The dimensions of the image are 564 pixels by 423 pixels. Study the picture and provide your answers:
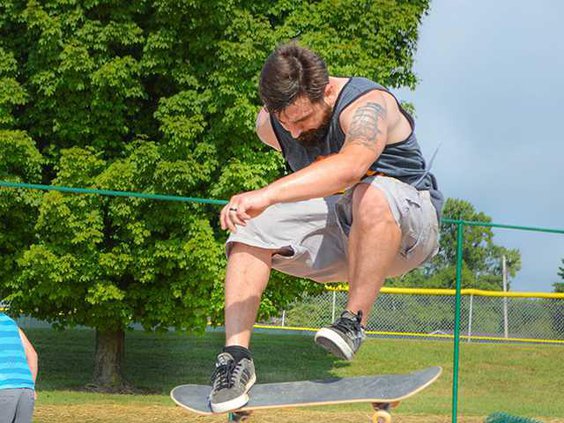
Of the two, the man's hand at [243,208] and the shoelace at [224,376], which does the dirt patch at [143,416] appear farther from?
the man's hand at [243,208]

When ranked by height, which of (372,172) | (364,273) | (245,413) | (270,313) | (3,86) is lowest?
(245,413)

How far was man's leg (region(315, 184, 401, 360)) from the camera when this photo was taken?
9.43 feet

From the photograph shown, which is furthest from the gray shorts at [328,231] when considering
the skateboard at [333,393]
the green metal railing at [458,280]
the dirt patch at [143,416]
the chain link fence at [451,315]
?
the chain link fence at [451,315]

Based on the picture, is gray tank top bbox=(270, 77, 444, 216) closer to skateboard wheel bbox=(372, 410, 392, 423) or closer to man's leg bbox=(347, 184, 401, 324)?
man's leg bbox=(347, 184, 401, 324)

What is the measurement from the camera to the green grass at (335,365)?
18.5 meters

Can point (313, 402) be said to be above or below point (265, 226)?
below

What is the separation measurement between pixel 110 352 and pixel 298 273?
14683mm

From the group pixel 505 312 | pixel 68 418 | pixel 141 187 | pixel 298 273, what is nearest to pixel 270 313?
pixel 141 187

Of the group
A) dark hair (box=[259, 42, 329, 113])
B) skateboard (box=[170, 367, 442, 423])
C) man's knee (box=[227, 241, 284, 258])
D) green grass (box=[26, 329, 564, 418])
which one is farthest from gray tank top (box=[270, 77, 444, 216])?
green grass (box=[26, 329, 564, 418])

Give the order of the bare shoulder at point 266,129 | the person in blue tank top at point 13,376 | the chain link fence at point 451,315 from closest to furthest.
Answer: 1. the bare shoulder at point 266,129
2. the person in blue tank top at point 13,376
3. the chain link fence at point 451,315

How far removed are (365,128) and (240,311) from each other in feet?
2.22

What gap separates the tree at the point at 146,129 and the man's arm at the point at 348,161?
39.2 feet

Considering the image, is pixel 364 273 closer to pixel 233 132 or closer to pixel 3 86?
pixel 233 132

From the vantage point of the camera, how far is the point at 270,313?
16.4m
